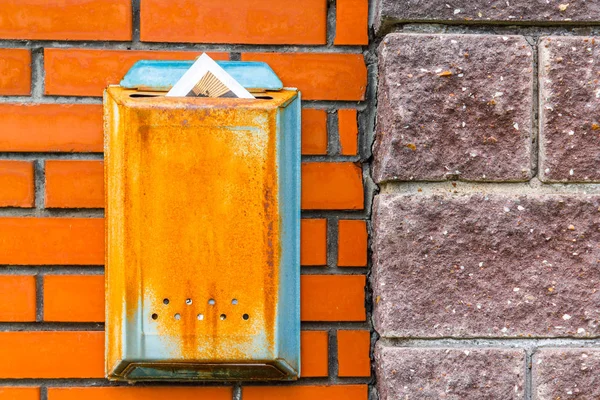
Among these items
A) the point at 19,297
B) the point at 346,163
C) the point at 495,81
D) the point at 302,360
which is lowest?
the point at 302,360

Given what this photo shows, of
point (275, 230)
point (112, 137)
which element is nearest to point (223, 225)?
point (275, 230)

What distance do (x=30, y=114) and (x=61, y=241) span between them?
9.2 inches

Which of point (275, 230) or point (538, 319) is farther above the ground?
point (275, 230)

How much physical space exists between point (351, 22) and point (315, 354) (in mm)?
613

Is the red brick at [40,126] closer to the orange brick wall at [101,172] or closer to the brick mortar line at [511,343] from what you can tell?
the orange brick wall at [101,172]

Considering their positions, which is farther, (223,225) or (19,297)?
(19,297)

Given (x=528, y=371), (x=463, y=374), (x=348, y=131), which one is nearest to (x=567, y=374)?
(x=528, y=371)

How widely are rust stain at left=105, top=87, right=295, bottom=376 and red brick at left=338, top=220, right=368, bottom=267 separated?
0.16 meters

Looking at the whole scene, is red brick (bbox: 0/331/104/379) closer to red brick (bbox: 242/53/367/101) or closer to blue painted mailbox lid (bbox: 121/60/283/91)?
blue painted mailbox lid (bbox: 121/60/283/91)

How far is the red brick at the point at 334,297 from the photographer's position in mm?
1051

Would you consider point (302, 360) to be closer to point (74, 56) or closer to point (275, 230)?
point (275, 230)

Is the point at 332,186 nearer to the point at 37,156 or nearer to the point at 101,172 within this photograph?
the point at 101,172

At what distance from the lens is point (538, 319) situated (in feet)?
3.08

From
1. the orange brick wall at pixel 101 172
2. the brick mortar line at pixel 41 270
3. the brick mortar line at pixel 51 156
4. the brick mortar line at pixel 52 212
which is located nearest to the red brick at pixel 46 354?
the orange brick wall at pixel 101 172
